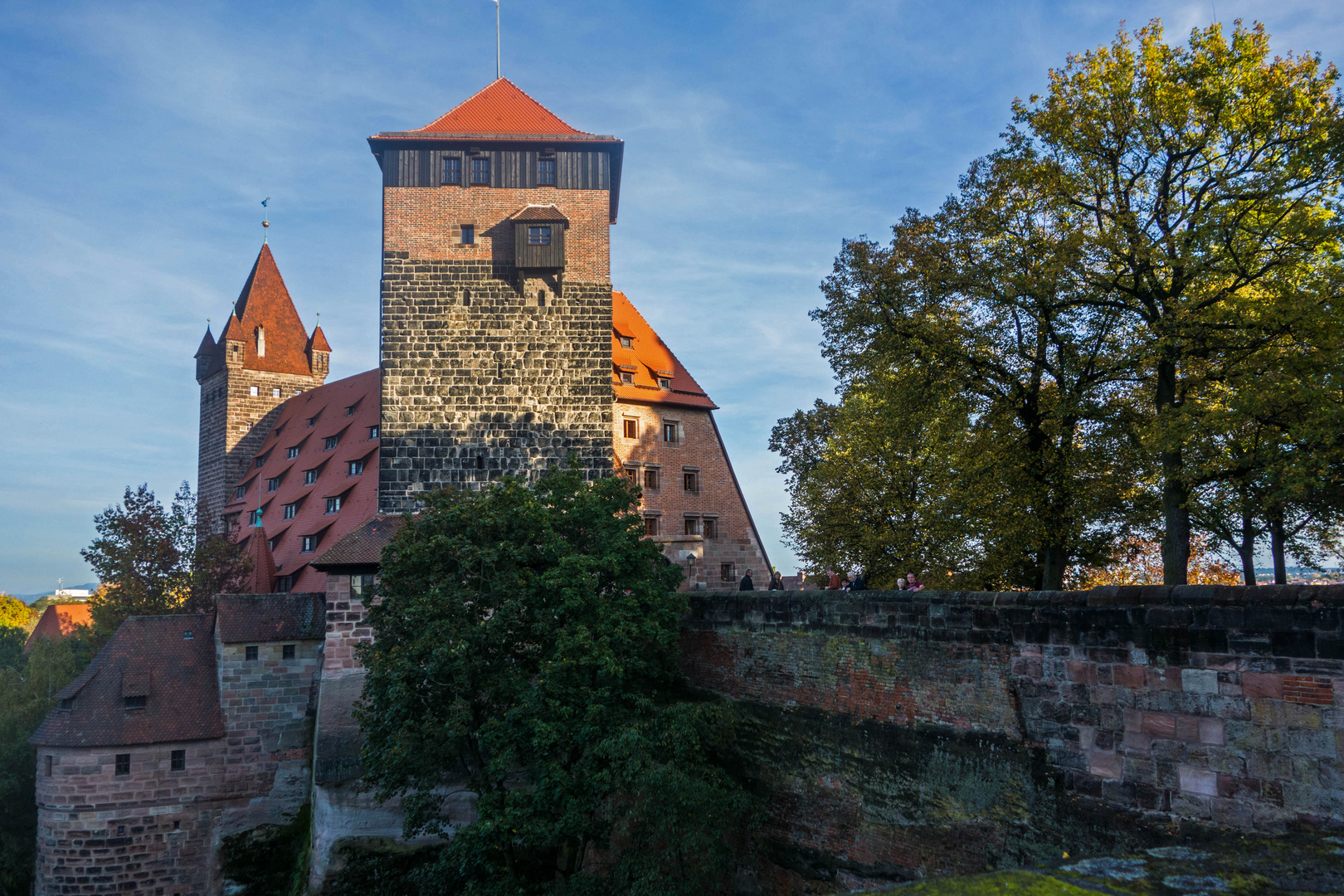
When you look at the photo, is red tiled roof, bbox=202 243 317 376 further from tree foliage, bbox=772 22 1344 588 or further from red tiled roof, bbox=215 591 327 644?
tree foliage, bbox=772 22 1344 588

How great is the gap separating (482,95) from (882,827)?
21.3 m

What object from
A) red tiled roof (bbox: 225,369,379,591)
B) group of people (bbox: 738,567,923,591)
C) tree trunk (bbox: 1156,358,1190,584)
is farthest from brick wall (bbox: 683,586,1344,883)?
red tiled roof (bbox: 225,369,379,591)

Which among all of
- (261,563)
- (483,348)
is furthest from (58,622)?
(483,348)

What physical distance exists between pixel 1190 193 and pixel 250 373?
40543 millimetres

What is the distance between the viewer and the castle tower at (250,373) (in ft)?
143

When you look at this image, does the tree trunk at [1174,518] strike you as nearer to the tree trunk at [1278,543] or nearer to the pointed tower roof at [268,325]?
the tree trunk at [1278,543]

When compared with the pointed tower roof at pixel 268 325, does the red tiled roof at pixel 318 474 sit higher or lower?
lower

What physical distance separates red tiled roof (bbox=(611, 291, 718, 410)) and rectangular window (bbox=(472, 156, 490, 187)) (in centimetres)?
687

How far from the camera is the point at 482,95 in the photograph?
84.7 feet

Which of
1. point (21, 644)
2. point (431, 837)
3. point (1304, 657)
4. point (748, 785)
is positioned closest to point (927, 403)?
point (748, 785)

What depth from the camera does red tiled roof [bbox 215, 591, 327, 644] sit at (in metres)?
26.9

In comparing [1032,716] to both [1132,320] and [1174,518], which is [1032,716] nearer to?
[1174,518]

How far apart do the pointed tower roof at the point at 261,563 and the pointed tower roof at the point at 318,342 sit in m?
15.2

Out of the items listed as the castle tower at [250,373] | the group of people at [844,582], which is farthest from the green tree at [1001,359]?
the castle tower at [250,373]
